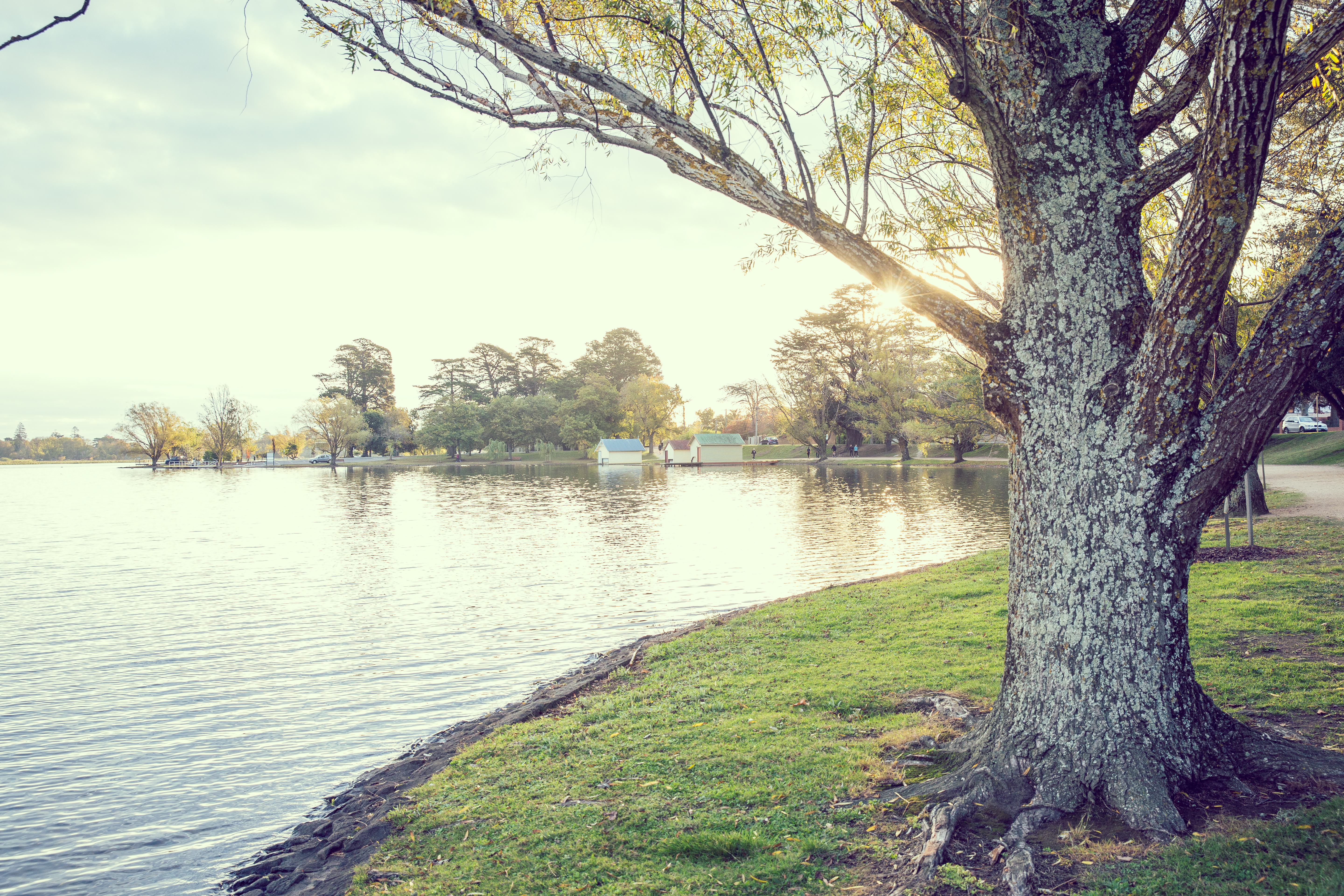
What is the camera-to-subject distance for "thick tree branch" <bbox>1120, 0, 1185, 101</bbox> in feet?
14.7

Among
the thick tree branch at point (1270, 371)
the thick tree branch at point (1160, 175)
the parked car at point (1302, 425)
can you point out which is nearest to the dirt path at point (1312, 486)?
the thick tree branch at point (1270, 371)

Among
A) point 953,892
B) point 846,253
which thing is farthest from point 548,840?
point 846,253

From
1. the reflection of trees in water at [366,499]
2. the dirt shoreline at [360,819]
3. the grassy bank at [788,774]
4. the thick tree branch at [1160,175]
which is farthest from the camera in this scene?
the reflection of trees in water at [366,499]

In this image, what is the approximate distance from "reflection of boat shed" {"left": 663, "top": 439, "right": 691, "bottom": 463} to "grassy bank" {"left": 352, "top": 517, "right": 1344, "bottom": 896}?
76.3 metres

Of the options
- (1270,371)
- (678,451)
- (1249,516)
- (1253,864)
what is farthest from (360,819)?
(678,451)

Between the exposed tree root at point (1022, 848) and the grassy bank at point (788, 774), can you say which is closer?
the exposed tree root at point (1022, 848)

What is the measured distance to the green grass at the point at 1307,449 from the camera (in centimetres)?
3297

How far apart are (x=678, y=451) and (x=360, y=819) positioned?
8277cm

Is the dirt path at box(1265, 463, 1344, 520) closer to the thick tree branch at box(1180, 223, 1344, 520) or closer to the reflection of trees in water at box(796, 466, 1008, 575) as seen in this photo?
the reflection of trees in water at box(796, 466, 1008, 575)

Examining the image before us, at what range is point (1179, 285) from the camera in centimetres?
400

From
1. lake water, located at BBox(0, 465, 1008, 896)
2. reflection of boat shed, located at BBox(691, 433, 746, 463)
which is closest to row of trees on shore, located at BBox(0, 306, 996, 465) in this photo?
reflection of boat shed, located at BBox(691, 433, 746, 463)

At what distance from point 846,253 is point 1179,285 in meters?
1.97

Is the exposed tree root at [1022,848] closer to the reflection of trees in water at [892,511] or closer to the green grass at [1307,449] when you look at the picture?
the reflection of trees in water at [892,511]

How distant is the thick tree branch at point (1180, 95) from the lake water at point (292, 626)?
8318 millimetres
